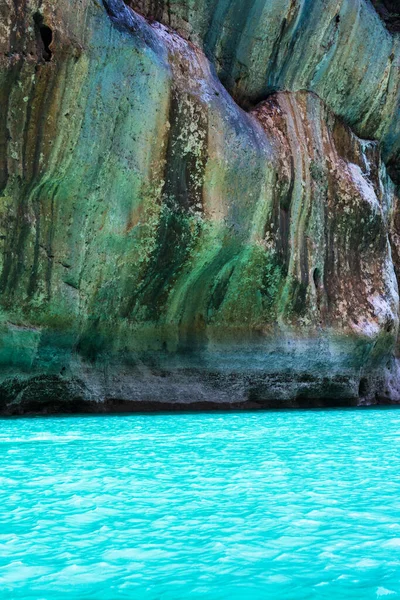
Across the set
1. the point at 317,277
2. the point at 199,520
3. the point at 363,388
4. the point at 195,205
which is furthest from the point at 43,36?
the point at 363,388

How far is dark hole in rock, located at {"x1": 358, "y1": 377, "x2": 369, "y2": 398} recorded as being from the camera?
560 inches

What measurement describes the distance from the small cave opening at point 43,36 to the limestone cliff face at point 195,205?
0.06 ft

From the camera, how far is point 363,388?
14.3 m

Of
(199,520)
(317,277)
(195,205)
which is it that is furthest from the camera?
(317,277)

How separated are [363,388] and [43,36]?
8.48m

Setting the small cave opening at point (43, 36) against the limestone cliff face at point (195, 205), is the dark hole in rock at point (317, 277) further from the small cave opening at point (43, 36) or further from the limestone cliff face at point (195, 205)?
the small cave opening at point (43, 36)

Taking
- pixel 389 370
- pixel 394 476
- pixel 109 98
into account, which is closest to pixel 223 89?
pixel 109 98

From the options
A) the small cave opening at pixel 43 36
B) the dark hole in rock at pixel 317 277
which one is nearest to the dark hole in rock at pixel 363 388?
the dark hole in rock at pixel 317 277

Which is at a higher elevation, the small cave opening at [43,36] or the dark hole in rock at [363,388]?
the small cave opening at [43,36]

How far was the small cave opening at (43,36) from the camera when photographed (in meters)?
9.50

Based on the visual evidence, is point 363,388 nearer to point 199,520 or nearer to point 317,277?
point 317,277

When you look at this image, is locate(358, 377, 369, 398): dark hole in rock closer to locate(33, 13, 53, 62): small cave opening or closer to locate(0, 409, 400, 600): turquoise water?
locate(0, 409, 400, 600): turquoise water

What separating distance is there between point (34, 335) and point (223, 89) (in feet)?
15.7

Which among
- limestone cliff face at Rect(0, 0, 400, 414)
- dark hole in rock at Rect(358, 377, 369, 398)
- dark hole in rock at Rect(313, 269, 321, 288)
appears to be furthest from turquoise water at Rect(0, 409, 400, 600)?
dark hole in rock at Rect(358, 377, 369, 398)
